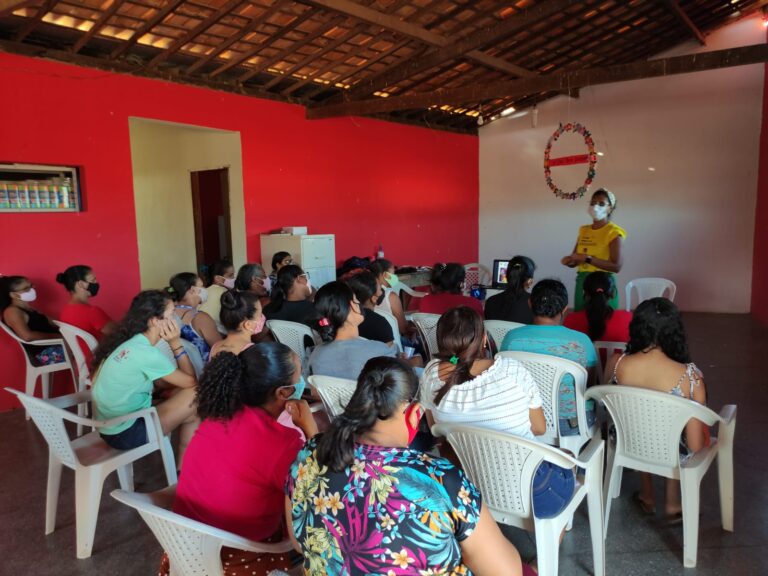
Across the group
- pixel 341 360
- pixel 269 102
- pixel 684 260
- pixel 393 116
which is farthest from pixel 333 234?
pixel 684 260

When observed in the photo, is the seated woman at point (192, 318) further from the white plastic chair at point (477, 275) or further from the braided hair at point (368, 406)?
the white plastic chair at point (477, 275)

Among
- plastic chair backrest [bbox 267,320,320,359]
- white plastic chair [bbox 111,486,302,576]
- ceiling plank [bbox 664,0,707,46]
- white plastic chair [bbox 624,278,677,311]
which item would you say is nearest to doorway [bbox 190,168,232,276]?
plastic chair backrest [bbox 267,320,320,359]

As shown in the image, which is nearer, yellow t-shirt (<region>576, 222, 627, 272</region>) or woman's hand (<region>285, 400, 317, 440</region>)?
woman's hand (<region>285, 400, 317, 440</region>)

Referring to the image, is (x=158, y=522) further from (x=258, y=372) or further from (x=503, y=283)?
(x=503, y=283)

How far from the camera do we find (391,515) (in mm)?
1058

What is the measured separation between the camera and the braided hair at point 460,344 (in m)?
1.87

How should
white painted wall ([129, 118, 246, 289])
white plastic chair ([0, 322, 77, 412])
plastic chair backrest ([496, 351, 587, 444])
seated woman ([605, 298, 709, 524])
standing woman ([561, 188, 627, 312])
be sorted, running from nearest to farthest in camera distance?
seated woman ([605, 298, 709, 524]) < plastic chair backrest ([496, 351, 587, 444]) < white plastic chair ([0, 322, 77, 412]) < standing woman ([561, 188, 627, 312]) < white painted wall ([129, 118, 246, 289])

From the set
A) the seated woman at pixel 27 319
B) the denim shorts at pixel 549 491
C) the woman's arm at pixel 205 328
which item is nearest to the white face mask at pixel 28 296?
the seated woman at pixel 27 319

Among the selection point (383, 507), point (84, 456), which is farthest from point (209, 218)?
point (383, 507)

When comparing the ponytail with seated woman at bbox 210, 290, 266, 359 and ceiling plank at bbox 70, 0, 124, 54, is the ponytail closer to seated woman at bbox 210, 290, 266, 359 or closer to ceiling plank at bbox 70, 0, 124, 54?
seated woman at bbox 210, 290, 266, 359

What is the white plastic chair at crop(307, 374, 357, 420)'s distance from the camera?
7.30 ft

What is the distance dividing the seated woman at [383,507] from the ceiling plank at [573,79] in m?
4.51

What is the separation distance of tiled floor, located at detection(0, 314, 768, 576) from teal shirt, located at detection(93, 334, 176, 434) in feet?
1.67

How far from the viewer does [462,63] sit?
667 cm
